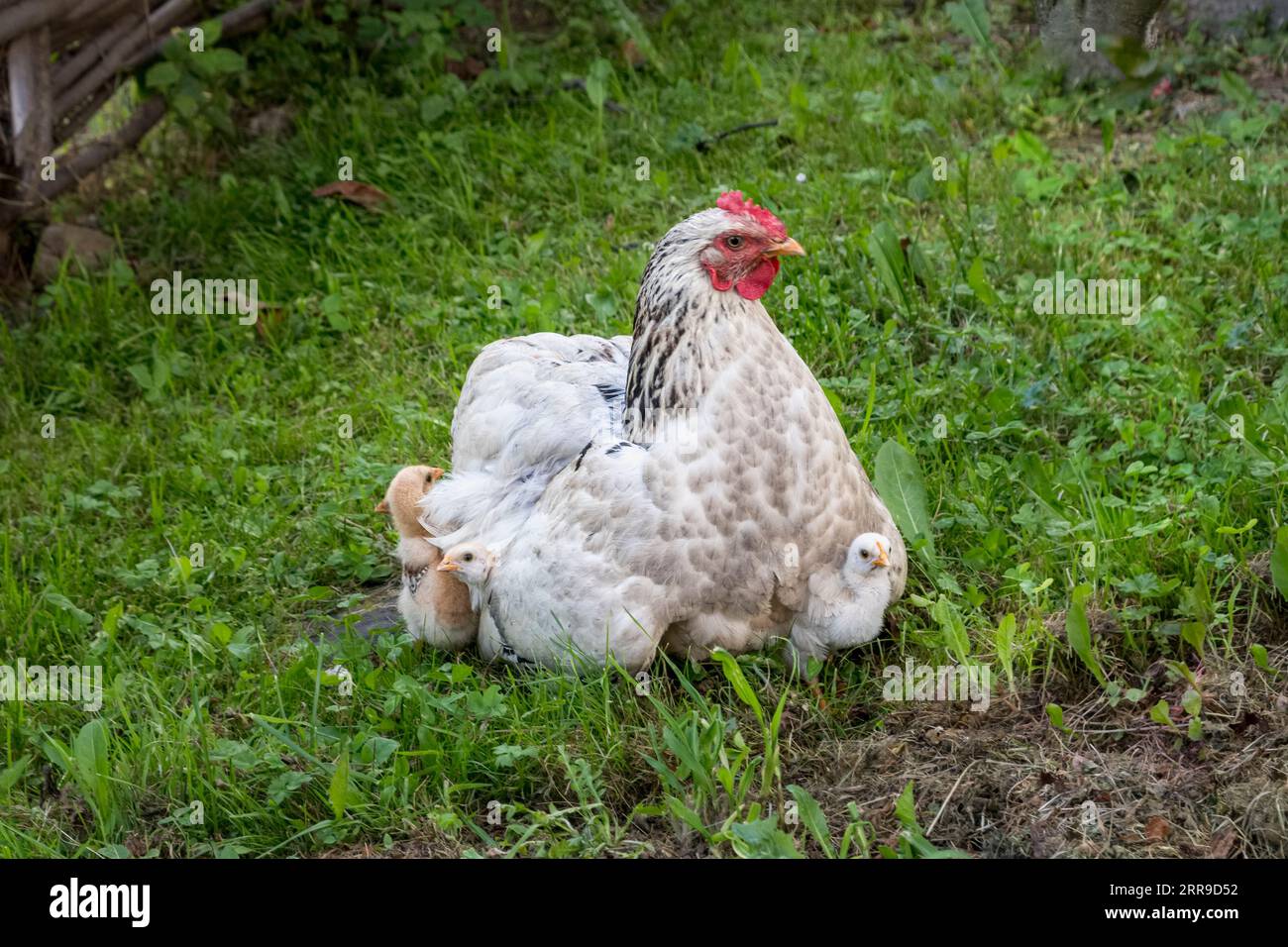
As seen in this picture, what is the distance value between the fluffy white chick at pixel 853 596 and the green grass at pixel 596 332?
198mm

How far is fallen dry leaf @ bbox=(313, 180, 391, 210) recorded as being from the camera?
21.8 feet

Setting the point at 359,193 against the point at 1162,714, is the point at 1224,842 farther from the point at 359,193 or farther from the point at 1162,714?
the point at 359,193

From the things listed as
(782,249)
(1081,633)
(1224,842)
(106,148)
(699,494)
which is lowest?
(1224,842)

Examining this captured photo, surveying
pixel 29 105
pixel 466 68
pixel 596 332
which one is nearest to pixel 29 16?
pixel 29 105

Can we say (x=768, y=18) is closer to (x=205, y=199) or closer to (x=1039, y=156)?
(x=1039, y=156)

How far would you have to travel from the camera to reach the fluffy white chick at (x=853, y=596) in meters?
3.72

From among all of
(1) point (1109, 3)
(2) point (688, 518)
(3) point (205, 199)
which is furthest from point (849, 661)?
(3) point (205, 199)

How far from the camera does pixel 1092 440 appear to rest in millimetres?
4680

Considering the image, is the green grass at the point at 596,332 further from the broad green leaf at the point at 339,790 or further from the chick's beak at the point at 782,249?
the chick's beak at the point at 782,249

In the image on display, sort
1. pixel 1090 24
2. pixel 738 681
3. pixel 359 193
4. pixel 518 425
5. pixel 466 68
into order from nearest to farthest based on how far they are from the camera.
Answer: pixel 738 681 → pixel 518 425 → pixel 1090 24 → pixel 359 193 → pixel 466 68

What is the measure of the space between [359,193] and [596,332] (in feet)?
5.60

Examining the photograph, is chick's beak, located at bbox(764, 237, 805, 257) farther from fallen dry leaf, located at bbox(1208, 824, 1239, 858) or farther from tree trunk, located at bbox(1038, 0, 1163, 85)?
tree trunk, located at bbox(1038, 0, 1163, 85)

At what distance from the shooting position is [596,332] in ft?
18.4

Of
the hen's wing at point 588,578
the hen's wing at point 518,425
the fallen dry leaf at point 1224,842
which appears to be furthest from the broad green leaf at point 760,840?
the hen's wing at point 518,425
